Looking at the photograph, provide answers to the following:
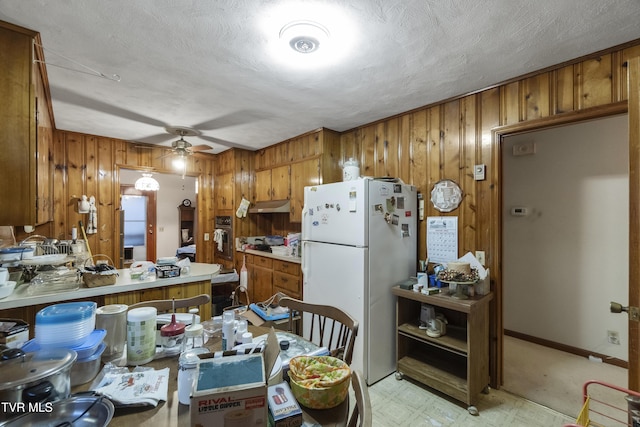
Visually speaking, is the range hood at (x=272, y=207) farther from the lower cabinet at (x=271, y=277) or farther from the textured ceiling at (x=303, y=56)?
the textured ceiling at (x=303, y=56)

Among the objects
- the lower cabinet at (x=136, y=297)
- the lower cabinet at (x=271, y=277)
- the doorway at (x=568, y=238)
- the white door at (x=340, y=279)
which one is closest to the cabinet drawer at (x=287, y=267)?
the lower cabinet at (x=271, y=277)

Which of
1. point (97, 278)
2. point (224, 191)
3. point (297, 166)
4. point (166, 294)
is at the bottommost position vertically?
point (166, 294)

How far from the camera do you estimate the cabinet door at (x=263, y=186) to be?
415cm

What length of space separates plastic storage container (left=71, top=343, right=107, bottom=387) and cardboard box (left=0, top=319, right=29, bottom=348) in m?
0.42

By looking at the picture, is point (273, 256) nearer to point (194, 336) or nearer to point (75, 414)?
point (194, 336)

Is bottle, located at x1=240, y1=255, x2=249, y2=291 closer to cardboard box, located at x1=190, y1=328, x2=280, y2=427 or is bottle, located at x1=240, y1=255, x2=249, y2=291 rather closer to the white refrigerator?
the white refrigerator

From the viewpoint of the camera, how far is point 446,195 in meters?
2.48

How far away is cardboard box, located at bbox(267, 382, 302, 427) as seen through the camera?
32.2 inches

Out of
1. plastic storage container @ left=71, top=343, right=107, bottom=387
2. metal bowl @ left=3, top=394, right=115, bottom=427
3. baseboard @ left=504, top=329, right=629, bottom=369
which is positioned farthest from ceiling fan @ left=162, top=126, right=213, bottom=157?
baseboard @ left=504, top=329, right=629, bottom=369

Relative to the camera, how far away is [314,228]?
108 inches

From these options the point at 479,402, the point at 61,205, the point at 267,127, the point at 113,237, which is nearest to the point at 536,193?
the point at 479,402

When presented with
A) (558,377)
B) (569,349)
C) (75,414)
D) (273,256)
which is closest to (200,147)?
(273,256)

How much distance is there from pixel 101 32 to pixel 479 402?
338 cm

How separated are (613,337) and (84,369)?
382 centimetres
